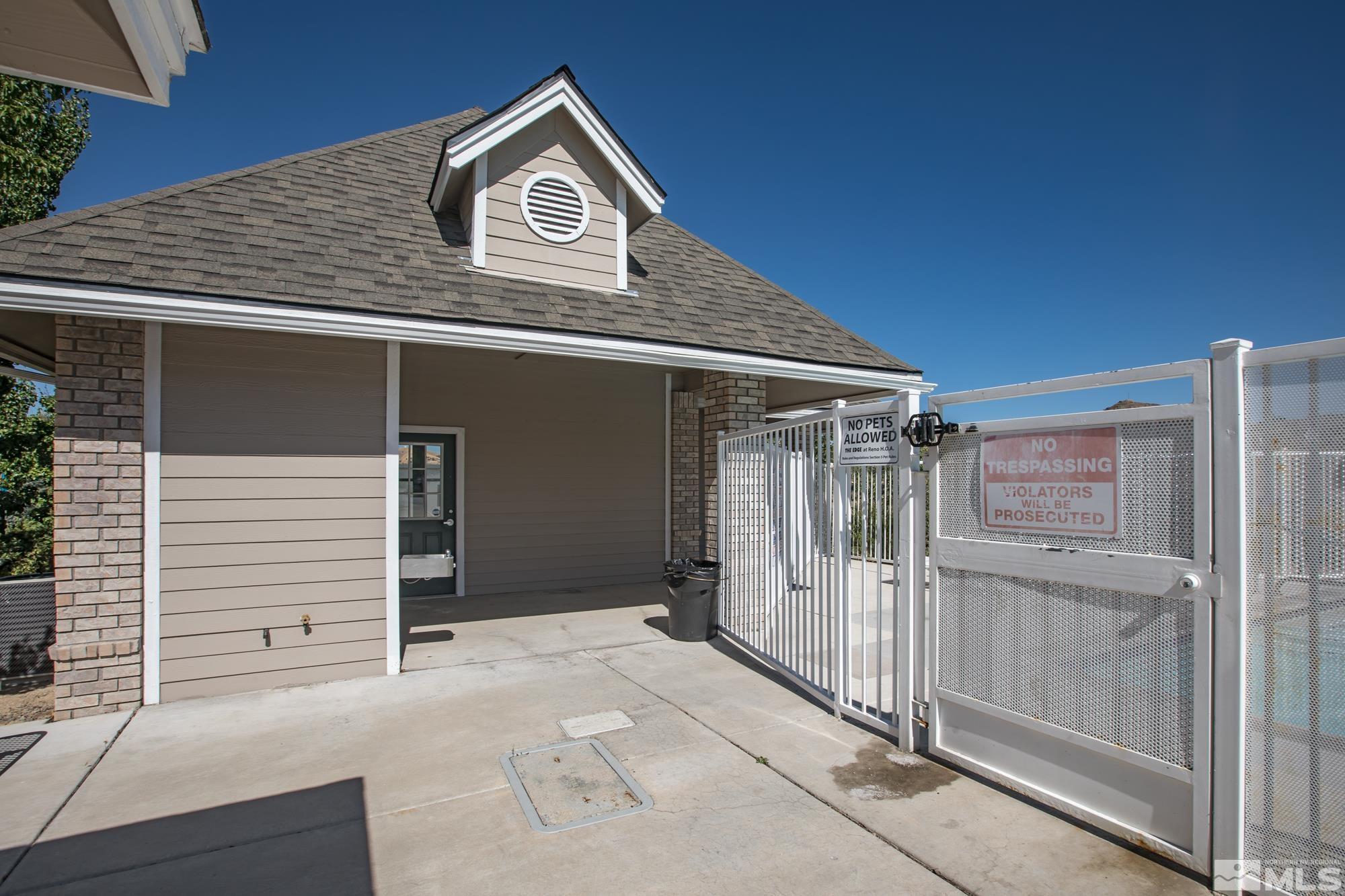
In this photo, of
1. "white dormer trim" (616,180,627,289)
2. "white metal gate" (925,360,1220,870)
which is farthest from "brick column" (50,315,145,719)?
"white metal gate" (925,360,1220,870)

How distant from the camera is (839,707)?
4777 mm

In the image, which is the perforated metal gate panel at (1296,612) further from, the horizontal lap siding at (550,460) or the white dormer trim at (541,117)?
the horizontal lap siding at (550,460)

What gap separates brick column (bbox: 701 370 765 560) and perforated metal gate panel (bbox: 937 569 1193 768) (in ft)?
12.7

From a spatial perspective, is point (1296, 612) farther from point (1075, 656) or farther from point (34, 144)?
point (34, 144)

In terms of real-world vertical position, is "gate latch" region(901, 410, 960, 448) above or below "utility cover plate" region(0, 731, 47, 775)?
above

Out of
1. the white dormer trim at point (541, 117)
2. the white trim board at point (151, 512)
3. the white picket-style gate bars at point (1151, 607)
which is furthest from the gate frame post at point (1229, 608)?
the white trim board at point (151, 512)

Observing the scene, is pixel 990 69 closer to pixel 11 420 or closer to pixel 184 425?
pixel 184 425

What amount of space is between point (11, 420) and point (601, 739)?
40.8ft

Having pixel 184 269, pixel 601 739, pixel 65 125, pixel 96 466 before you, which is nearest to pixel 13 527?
pixel 65 125

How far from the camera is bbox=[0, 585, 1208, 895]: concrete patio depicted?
289 cm

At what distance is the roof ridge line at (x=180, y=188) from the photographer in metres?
5.03

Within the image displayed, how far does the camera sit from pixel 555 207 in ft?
24.4

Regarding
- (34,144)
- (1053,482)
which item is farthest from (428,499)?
(34,144)

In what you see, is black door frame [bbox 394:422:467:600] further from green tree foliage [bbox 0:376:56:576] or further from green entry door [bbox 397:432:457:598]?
green tree foliage [bbox 0:376:56:576]
